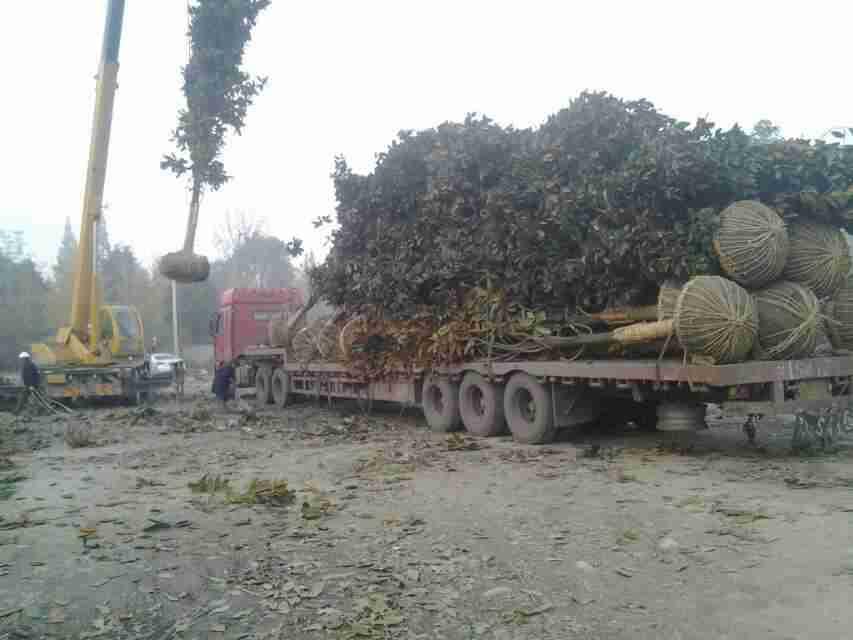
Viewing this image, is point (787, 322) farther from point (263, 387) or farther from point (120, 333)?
point (120, 333)

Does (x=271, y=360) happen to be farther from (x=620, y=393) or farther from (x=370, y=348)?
(x=620, y=393)

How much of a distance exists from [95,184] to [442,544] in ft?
45.8

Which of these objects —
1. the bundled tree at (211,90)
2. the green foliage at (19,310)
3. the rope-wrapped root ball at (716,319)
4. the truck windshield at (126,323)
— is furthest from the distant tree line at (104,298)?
the rope-wrapped root ball at (716,319)

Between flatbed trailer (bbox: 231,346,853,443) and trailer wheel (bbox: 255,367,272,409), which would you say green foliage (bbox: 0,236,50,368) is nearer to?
trailer wheel (bbox: 255,367,272,409)

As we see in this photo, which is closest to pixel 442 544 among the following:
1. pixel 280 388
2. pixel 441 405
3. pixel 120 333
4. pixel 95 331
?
pixel 441 405

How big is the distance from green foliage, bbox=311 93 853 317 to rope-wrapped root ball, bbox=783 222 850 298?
0.29 metres

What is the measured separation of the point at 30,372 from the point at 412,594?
14.9m

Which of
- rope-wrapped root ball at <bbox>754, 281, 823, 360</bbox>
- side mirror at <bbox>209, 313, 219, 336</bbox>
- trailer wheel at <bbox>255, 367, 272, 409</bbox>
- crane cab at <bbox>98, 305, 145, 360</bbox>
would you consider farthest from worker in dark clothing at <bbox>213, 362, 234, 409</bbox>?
rope-wrapped root ball at <bbox>754, 281, 823, 360</bbox>

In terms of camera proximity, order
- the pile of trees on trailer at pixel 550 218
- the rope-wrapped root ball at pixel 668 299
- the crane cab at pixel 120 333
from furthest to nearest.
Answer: the crane cab at pixel 120 333 → the pile of trees on trailer at pixel 550 218 → the rope-wrapped root ball at pixel 668 299

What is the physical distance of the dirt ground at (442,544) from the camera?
4.17 meters

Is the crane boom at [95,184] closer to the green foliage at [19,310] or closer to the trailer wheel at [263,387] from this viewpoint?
the trailer wheel at [263,387]

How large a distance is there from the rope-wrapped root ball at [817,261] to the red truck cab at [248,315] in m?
A: 12.9

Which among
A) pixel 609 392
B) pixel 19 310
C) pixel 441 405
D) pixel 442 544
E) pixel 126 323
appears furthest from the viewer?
pixel 19 310

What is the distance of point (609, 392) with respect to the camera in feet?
31.8
